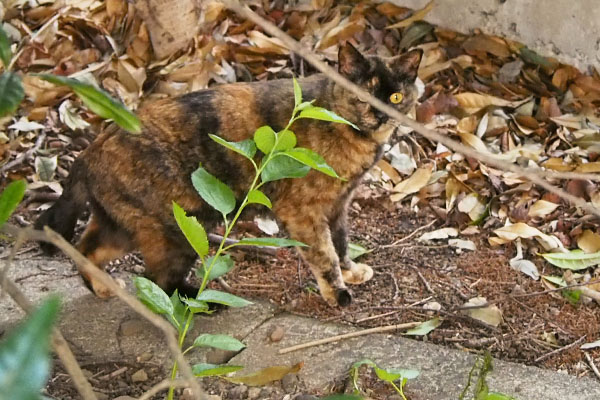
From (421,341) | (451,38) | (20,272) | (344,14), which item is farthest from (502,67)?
(20,272)

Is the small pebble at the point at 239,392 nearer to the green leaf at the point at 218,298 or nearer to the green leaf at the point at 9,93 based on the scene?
the green leaf at the point at 218,298

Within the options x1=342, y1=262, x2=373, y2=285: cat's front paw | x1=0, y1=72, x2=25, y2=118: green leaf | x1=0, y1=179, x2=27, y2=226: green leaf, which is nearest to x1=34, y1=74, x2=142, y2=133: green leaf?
x1=0, y1=72, x2=25, y2=118: green leaf

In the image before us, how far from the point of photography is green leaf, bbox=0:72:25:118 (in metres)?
0.93

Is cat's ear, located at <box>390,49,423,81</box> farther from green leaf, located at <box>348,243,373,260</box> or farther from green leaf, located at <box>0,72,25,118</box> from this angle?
green leaf, located at <box>0,72,25,118</box>

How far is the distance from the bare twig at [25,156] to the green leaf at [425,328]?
190 centimetres

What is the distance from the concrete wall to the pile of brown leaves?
0.19 feet

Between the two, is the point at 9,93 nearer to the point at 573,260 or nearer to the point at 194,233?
the point at 194,233

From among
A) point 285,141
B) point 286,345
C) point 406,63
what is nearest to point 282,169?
point 285,141

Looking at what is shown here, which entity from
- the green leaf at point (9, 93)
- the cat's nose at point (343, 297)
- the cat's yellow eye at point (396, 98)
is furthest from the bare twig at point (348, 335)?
the green leaf at point (9, 93)

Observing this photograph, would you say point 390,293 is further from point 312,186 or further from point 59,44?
point 59,44

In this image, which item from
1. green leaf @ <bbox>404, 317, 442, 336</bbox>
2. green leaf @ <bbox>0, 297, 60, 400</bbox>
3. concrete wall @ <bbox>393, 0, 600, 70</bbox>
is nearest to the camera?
green leaf @ <bbox>0, 297, 60, 400</bbox>

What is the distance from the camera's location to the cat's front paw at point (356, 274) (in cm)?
308

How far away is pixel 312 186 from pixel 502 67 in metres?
1.75

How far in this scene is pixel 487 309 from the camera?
2820 millimetres
